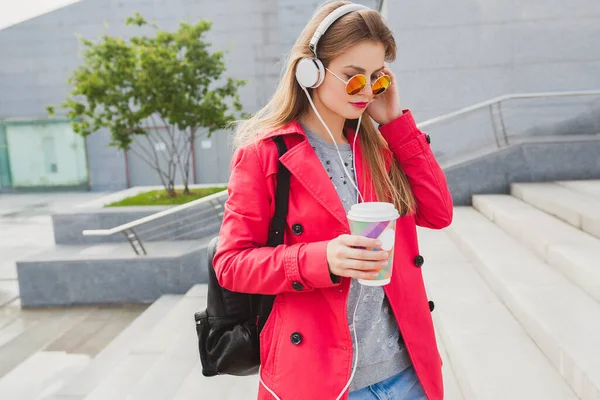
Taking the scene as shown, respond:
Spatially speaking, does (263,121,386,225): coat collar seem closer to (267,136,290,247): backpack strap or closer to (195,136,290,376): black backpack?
(267,136,290,247): backpack strap

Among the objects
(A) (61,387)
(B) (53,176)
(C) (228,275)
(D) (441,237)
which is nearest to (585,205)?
(D) (441,237)

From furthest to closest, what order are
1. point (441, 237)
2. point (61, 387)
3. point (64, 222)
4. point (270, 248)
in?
point (64, 222) < point (441, 237) < point (61, 387) < point (270, 248)

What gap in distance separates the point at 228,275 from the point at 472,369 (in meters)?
2.03

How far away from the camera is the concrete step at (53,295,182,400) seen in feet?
14.9

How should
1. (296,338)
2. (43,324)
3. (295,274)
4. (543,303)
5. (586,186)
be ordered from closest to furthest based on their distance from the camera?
(295,274) → (296,338) → (543,303) → (586,186) → (43,324)

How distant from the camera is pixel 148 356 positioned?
4730 millimetres

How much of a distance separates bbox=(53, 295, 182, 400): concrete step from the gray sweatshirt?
3.85 meters

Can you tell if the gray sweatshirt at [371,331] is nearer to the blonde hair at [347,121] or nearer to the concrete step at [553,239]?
the blonde hair at [347,121]

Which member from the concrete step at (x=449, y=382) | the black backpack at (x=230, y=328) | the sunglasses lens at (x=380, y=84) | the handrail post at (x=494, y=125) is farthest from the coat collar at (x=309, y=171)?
the handrail post at (x=494, y=125)

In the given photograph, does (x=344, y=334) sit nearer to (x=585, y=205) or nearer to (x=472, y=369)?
(x=472, y=369)

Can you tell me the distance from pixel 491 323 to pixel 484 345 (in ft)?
1.04

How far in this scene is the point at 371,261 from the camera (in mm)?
1146

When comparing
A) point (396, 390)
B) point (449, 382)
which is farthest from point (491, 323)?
point (396, 390)

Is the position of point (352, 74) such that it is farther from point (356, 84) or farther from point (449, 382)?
point (449, 382)
